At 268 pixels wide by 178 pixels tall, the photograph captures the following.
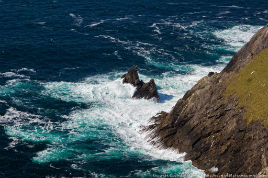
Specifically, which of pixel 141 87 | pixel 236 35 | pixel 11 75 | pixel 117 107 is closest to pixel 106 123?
pixel 117 107

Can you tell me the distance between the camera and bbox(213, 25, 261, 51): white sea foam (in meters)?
157

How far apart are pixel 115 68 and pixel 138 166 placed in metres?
51.9

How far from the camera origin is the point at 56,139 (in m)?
99.1

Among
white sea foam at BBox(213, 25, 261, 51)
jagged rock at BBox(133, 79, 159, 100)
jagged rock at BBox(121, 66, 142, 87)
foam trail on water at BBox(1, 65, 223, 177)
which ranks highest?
white sea foam at BBox(213, 25, 261, 51)

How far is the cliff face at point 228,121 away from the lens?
82.2 meters

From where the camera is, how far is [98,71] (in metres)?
134

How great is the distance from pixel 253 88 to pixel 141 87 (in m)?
36.6

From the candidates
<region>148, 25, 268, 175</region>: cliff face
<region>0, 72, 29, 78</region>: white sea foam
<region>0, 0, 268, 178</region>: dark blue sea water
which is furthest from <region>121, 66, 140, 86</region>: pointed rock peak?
<region>0, 72, 29, 78</region>: white sea foam

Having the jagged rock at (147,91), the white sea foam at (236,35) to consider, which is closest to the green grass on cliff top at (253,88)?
the jagged rock at (147,91)

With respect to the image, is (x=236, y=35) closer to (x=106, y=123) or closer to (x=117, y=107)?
(x=117, y=107)

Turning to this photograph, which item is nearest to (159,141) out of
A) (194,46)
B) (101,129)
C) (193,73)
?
(101,129)

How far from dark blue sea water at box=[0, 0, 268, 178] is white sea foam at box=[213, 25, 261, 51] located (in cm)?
37

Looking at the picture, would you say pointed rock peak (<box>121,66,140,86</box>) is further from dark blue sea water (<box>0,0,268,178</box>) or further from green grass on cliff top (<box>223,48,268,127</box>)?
green grass on cliff top (<box>223,48,268,127</box>)

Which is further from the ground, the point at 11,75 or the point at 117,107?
the point at 11,75
